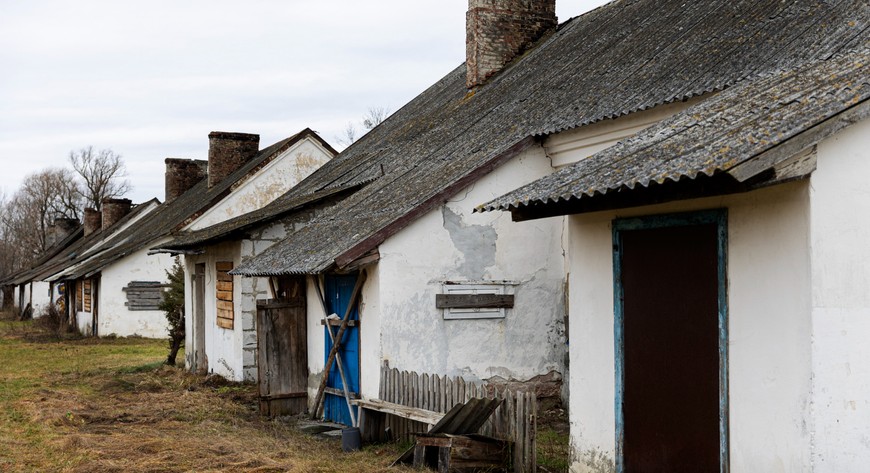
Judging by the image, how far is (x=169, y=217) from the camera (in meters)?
29.3

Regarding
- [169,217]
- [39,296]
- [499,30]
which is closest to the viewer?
[499,30]

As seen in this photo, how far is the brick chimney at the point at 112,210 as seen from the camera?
40.5 meters

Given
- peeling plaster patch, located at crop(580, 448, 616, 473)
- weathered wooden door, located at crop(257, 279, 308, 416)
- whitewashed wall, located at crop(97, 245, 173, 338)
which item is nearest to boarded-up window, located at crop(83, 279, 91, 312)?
whitewashed wall, located at crop(97, 245, 173, 338)

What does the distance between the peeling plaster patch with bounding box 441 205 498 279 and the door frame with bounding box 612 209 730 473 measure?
3490mm

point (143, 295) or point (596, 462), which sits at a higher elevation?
point (143, 295)

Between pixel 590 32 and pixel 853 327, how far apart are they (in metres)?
10.8

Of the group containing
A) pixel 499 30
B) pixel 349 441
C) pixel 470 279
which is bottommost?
pixel 349 441

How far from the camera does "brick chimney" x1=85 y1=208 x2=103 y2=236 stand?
45094 millimetres

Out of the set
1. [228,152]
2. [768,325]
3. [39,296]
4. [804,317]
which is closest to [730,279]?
[768,325]

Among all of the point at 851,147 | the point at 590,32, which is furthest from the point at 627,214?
the point at 590,32

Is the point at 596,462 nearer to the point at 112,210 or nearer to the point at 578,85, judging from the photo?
the point at 578,85

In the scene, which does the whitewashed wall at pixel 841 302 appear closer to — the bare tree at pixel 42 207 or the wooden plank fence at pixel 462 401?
the wooden plank fence at pixel 462 401

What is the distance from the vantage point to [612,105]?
10.9 m

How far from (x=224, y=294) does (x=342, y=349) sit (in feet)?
18.4
